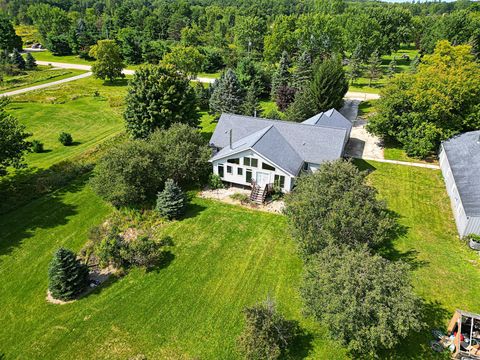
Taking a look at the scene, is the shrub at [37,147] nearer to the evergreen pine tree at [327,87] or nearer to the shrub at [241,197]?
the shrub at [241,197]

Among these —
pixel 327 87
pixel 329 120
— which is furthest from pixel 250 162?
pixel 327 87

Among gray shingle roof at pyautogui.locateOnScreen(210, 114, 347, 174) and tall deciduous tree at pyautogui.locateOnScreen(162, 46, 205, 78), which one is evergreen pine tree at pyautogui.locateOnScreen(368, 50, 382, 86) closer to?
tall deciduous tree at pyautogui.locateOnScreen(162, 46, 205, 78)

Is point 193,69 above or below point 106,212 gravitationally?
above

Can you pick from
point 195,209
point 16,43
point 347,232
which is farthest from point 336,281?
point 16,43

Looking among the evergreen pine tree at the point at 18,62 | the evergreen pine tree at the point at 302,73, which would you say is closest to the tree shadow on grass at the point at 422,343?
the evergreen pine tree at the point at 302,73

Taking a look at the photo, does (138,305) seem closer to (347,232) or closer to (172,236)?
(172,236)

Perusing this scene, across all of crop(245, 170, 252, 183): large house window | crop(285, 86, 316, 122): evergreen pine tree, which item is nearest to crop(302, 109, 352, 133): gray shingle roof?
crop(285, 86, 316, 122): evergreen pine tree
